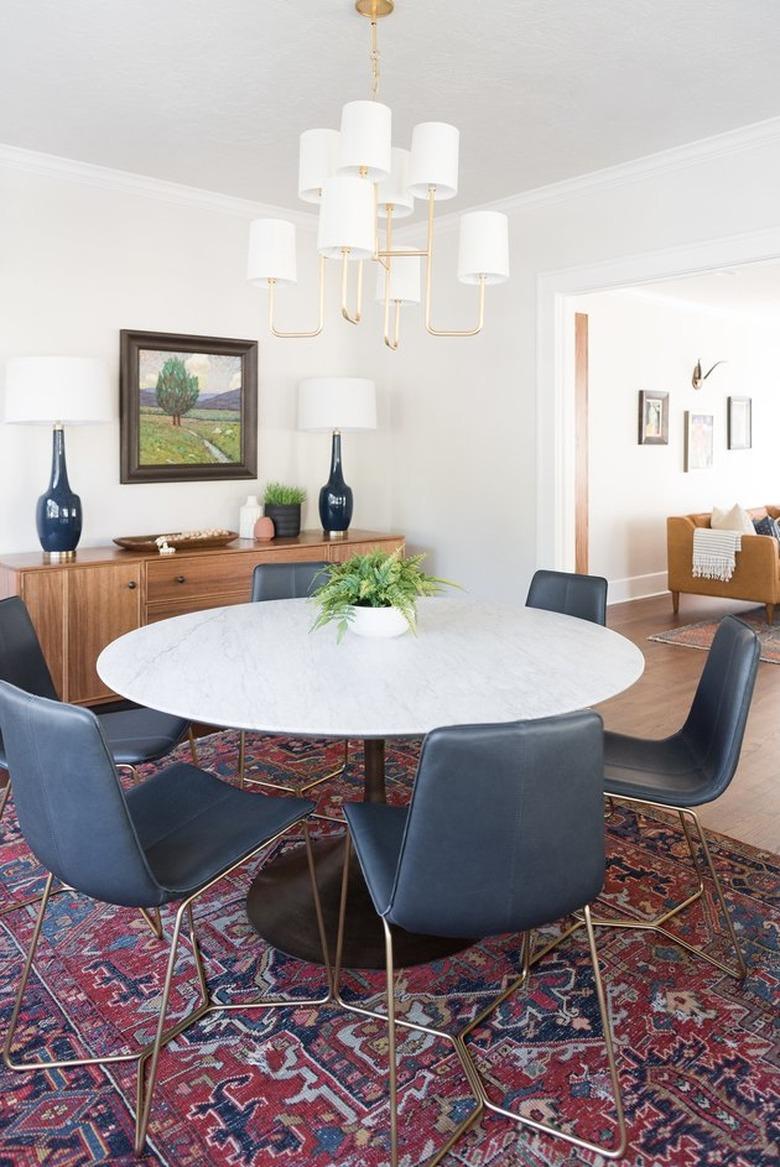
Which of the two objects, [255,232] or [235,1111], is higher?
[255,232]

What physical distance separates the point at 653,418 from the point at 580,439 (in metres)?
2.71

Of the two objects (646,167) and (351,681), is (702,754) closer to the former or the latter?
(351,681)

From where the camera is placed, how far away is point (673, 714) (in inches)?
165

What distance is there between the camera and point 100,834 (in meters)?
1.59

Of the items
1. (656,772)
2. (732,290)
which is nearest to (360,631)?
(656,772)

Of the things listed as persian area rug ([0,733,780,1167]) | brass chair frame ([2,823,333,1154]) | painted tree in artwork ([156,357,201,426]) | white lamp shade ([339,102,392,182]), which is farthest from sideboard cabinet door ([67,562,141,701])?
white lamp shade ([339,102,392,182])

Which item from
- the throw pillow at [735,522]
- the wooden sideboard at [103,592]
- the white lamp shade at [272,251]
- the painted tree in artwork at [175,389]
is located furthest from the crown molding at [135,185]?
the throw pillow at [735,522]

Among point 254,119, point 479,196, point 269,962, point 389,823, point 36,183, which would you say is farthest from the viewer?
point 479,196

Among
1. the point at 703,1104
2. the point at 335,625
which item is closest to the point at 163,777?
the point at 335,625

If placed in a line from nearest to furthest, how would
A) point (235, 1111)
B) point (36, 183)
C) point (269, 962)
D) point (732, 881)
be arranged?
point (235, 1111) → point (269, 962) → point (732, 881) → point (36, 183)

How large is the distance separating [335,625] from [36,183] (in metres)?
2.94

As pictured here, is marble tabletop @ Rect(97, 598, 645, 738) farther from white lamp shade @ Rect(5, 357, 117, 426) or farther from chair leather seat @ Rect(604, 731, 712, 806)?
white lamp shade @ Rect(5, 357, 117, 426)

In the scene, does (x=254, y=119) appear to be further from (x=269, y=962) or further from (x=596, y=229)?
(x=269, y=962)

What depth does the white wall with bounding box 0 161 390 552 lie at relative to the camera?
416cm
